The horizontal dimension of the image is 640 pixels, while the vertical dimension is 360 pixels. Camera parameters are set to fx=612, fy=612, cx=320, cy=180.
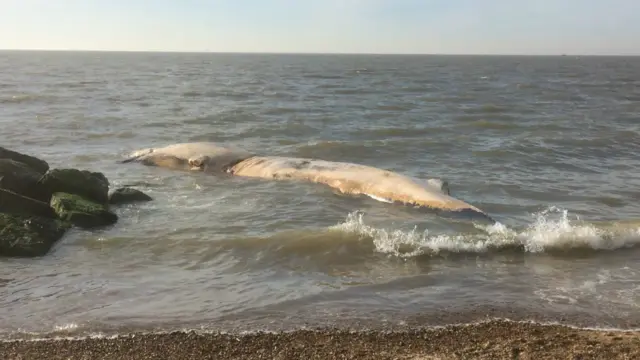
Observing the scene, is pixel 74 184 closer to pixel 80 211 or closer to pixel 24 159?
pixel 80 211

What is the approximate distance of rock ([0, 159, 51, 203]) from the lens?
33.7ft

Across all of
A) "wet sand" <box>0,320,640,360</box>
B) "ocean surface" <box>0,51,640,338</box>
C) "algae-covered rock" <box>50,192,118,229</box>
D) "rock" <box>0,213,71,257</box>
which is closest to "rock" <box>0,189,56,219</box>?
"algae-covered rock" <box>50,192,118,229</box>

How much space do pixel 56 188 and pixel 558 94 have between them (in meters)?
34.2

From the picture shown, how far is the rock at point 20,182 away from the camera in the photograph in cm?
1027

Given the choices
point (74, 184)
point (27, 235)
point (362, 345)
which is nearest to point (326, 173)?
point (74, 184)

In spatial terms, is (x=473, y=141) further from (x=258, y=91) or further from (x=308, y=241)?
(x=258, y=91)

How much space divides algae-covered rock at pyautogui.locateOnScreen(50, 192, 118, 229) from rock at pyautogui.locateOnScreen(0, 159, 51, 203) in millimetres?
457

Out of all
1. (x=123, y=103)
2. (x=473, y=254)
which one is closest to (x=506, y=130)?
(x=473, y=254)

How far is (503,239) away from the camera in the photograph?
8547 mm

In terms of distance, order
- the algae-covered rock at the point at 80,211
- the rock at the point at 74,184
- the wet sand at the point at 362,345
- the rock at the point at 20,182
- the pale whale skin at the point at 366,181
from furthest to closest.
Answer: the rock at the point at 74,184 → the rock at the point at 20,182 → the pale whale skin at the point at 366,181 → the algae-covered rock at the point at 80,211 → the wet sand at the point at 362,345

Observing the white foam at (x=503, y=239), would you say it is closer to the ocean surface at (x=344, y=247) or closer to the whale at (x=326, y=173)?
the ocean surface at (x=344, y=247)

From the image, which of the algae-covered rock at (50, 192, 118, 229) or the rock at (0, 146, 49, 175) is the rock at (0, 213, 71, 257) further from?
the rock at (0, 146, 49, 175)

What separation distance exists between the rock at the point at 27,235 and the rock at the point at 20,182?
1.66m

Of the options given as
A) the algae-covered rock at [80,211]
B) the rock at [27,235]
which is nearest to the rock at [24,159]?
the algae-covered rock at [80,211]
